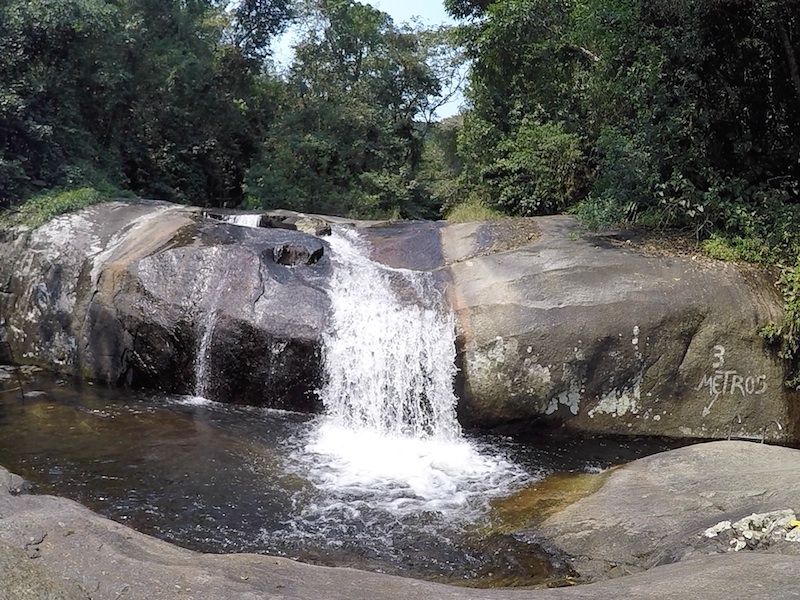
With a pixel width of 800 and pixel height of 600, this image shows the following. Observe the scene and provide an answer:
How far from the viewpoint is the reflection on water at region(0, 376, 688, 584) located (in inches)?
220

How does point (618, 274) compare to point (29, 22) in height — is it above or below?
below

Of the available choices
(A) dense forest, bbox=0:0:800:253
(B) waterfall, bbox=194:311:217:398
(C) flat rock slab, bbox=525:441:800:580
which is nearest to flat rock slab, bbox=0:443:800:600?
(C) flat rock slab, bbox=525:441:800:580

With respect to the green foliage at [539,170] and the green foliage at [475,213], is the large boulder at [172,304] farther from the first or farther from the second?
the green foliage at [539,170]

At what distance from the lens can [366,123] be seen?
837 inches

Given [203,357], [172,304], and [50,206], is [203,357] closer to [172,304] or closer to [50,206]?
[172,304]

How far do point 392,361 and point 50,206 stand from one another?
285 inches

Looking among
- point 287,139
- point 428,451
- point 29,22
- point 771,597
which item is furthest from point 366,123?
point 771,597

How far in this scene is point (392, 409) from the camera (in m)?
8.97

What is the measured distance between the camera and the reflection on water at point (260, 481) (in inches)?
220

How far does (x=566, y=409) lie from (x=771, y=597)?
5.67 metres

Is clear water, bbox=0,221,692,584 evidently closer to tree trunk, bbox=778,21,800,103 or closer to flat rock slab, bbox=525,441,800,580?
flat rock slab, bbox=525,441,800,580

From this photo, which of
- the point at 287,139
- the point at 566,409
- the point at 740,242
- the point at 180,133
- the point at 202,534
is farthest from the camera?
the point at 287,139

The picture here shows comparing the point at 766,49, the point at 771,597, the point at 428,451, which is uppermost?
the point at 766,49

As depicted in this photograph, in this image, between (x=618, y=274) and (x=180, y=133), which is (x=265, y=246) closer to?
(x=618, y=274)
